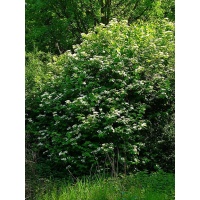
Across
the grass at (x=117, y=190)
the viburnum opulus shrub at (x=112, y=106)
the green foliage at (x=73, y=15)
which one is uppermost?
the green foliage at (x=73, y=15)

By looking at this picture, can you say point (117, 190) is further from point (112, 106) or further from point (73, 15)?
point (73, 15)

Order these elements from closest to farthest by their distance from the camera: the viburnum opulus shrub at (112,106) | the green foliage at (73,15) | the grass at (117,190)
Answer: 1. the grass at (117,190)
2. the viburnum opulus shrub at (112,106)
3. the green foliage at (73,15)

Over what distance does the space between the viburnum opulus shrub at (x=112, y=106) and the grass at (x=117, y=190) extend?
89 centimetres

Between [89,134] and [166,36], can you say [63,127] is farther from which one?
[166,36]

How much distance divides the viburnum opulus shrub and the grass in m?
0.89

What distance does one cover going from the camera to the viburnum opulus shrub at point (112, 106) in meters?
7.11

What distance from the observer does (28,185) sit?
5938 millimetres

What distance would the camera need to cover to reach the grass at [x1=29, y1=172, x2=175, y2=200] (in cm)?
531

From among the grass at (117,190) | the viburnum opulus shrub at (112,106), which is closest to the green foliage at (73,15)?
the viburnum opulus shrub at (112,106)

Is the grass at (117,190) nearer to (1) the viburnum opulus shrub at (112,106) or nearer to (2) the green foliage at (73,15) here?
(1) the viburnum opulus shrub at (112,106)

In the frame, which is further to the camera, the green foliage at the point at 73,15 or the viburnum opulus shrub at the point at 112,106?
the green foliage at the point at 73,15

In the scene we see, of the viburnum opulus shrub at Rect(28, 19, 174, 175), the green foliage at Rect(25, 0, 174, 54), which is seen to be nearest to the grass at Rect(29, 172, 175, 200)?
the viburnum opulus shrub at Rect(28, 19, 174, 175)
